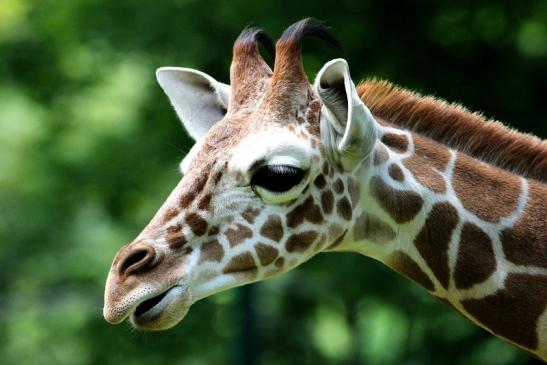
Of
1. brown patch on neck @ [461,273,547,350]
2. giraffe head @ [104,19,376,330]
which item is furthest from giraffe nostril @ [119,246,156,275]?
brown patch on neck @ [461,273,547,350]

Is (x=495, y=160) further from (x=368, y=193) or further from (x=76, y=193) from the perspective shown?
(x=76, y=193)

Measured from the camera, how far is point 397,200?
5.15 m

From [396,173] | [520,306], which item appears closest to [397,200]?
[396,173]

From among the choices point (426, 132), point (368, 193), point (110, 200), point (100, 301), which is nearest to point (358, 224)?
point (368, 193)

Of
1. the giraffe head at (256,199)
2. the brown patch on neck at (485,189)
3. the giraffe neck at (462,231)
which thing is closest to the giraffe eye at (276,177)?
the giraffe head at (256,199)

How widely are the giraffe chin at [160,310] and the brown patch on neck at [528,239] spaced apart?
4.64 ft

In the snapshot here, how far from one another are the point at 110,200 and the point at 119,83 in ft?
4.33

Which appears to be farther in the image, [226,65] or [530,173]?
[226,65]

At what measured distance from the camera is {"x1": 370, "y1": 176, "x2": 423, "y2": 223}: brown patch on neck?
16.9ft

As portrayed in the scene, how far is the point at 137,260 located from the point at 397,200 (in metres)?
1.17

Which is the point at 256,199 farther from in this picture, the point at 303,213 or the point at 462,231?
the point at 462,231

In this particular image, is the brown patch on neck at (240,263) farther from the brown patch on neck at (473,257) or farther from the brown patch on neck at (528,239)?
the brown patch on neck at (528,239)

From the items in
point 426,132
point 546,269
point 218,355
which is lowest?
point 218,355

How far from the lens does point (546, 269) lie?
5039 mm
